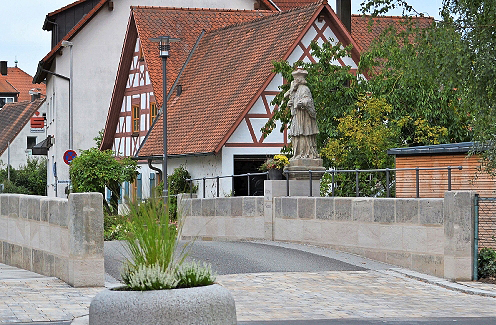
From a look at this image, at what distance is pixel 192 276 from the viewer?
32.1 feet

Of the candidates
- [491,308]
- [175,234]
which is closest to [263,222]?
[491,308]

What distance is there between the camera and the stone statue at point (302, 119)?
2369cm

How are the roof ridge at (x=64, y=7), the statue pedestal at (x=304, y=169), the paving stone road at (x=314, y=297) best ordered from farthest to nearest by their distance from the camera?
the roof ridge at (x=64, y=7), the statue pedestal at (x=304, y=169), the paving stone road at (x=314, y=297)

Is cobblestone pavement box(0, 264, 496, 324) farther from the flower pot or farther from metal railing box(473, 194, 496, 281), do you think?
the flower pot

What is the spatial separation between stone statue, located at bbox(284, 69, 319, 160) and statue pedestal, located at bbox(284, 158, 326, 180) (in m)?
0.19

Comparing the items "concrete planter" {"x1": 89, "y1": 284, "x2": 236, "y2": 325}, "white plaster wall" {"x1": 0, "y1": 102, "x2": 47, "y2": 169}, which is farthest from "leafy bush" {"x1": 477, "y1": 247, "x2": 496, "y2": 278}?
"white plaster wall" {"x1": 0, "y1": 102, "x2": 47, "y2": 169}

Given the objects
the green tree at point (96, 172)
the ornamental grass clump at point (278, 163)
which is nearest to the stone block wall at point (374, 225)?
the ornamental grass clump at point (278, 163)

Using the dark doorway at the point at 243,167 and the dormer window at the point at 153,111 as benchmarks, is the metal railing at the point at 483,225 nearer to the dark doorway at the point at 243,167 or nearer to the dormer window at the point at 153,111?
the dark doorway at the point at 243,167

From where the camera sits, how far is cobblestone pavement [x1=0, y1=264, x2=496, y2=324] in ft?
40.1

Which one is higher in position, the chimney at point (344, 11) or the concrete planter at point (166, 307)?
the chimney at point (344, 11)

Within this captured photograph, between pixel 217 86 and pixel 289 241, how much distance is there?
17.0 m

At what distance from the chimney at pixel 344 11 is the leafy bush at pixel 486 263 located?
25049 millimetres

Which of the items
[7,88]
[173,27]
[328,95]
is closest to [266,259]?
[328,95]

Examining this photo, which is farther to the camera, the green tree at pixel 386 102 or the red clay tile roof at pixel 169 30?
the red clay tile roof at pixel 169 30
